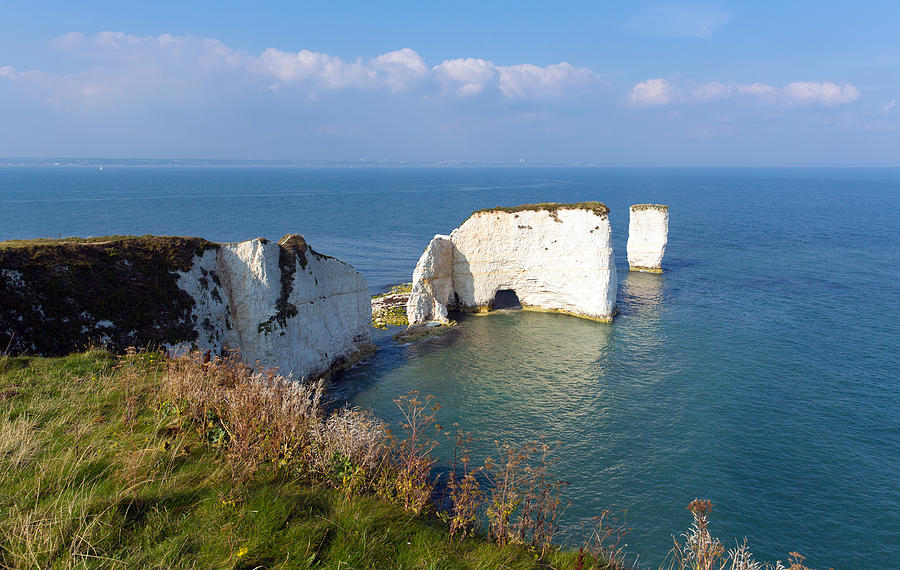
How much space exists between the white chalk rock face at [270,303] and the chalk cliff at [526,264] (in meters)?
11.3

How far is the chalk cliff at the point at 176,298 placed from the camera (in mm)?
16953

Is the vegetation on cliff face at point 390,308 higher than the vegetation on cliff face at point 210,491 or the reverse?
the reverse

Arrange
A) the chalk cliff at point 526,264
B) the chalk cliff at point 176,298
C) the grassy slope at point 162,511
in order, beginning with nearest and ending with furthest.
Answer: the grassy slope at point 162,511, the chalk cliff at point 176,298, the chalk cliff at point 526,264

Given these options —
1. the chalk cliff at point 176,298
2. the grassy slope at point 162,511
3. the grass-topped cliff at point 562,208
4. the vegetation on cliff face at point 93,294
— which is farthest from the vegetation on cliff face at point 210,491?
the grass-topped cliff at point 562,208

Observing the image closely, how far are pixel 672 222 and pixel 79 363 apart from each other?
314ft

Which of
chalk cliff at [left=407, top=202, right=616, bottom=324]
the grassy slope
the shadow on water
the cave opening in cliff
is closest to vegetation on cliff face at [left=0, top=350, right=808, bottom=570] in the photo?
the grassy slope

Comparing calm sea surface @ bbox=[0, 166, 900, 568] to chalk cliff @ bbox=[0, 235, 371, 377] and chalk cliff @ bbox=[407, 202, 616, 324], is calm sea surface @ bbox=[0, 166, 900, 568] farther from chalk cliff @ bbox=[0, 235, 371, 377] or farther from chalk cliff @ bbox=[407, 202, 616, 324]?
chalk cliff @ bbox=[0, 235, 371, 377]

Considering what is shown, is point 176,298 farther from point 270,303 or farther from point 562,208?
point 562,208

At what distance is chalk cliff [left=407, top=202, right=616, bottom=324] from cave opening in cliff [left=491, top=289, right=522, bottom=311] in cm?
102

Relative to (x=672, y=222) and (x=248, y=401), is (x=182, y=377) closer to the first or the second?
(x=248, y=401)

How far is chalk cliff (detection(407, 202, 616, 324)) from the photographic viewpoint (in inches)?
1490

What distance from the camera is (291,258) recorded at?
24.7 meters

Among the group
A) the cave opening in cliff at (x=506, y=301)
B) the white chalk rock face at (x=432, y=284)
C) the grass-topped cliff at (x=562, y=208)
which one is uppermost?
the grass-topped cliff at (x=562, y=208)

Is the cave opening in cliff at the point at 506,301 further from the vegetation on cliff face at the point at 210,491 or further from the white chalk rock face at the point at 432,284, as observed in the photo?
the vegetation on cliff face at the point at 210,491
